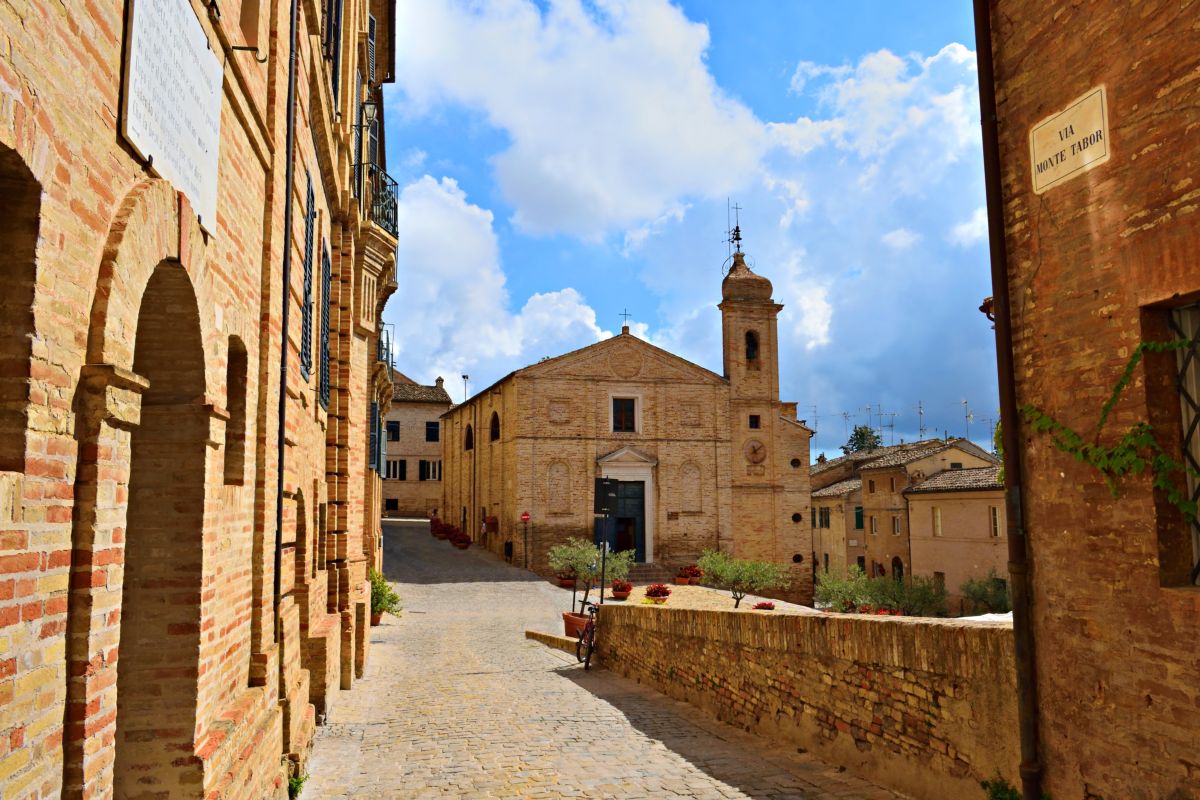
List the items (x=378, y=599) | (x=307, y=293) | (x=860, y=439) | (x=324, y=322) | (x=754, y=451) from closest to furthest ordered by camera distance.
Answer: (x=307, y=293) < (x=324, y=322) < (x=378, y=599) < (x=754, y=451) < (x=860, y=439)

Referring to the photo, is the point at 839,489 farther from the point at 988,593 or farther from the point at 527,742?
the point at 527,742

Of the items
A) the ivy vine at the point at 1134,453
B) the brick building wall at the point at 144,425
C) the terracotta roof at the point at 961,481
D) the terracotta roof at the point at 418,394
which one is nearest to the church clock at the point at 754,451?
the terracotta roof at the point at 961,481

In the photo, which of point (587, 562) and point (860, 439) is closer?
point (587, 562)

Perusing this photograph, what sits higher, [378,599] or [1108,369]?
[1108,369]

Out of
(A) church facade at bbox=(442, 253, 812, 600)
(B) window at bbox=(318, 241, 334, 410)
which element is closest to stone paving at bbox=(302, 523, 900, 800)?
(B) window at bbox=(318, 241, 334, 410)

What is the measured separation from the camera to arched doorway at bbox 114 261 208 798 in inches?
168

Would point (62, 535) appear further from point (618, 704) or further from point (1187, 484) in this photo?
point (618, 704)

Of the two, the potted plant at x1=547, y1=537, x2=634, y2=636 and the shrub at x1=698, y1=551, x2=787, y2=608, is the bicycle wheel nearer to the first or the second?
the potted plant at x1=547, y1=537, x2=634, y2=636

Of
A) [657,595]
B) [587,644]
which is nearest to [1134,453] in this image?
[587,644]

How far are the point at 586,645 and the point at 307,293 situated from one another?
907cm

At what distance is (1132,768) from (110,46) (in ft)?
20.2

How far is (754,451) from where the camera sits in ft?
126

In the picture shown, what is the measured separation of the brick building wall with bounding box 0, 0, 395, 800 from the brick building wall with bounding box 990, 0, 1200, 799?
5076mm

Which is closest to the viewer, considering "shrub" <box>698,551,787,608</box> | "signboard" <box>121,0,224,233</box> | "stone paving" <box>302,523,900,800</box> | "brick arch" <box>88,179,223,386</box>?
"brick arch" <box>88,179,223,386</box>
